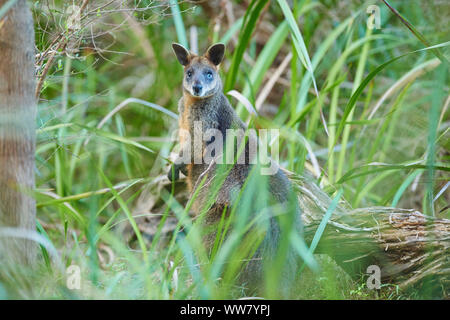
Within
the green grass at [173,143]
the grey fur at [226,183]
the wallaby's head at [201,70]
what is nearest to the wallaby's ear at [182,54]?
the wallaby's head at [201,70]

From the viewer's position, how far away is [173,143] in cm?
527

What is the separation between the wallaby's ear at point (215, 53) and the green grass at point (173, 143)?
184mm

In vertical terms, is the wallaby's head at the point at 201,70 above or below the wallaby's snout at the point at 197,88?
above

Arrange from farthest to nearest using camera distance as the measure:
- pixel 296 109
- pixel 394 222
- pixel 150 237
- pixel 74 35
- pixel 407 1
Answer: pixel 407 1, pixel 150 237, pixel 296 109, pixel 394 222, pixel 74 35

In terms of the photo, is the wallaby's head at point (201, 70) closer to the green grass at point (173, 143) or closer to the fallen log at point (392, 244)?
the green grass at point (173, 143)

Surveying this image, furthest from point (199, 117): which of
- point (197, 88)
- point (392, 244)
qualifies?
point (392, 244)

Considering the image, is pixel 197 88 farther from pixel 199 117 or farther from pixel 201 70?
pixel 199 117

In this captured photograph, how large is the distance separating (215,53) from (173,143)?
1570 millimetres

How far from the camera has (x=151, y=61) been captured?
6762mm

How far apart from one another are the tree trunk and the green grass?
0.81ft

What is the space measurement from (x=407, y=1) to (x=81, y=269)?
5.15 meters

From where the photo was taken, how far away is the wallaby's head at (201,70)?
Result: 3.76 metres
